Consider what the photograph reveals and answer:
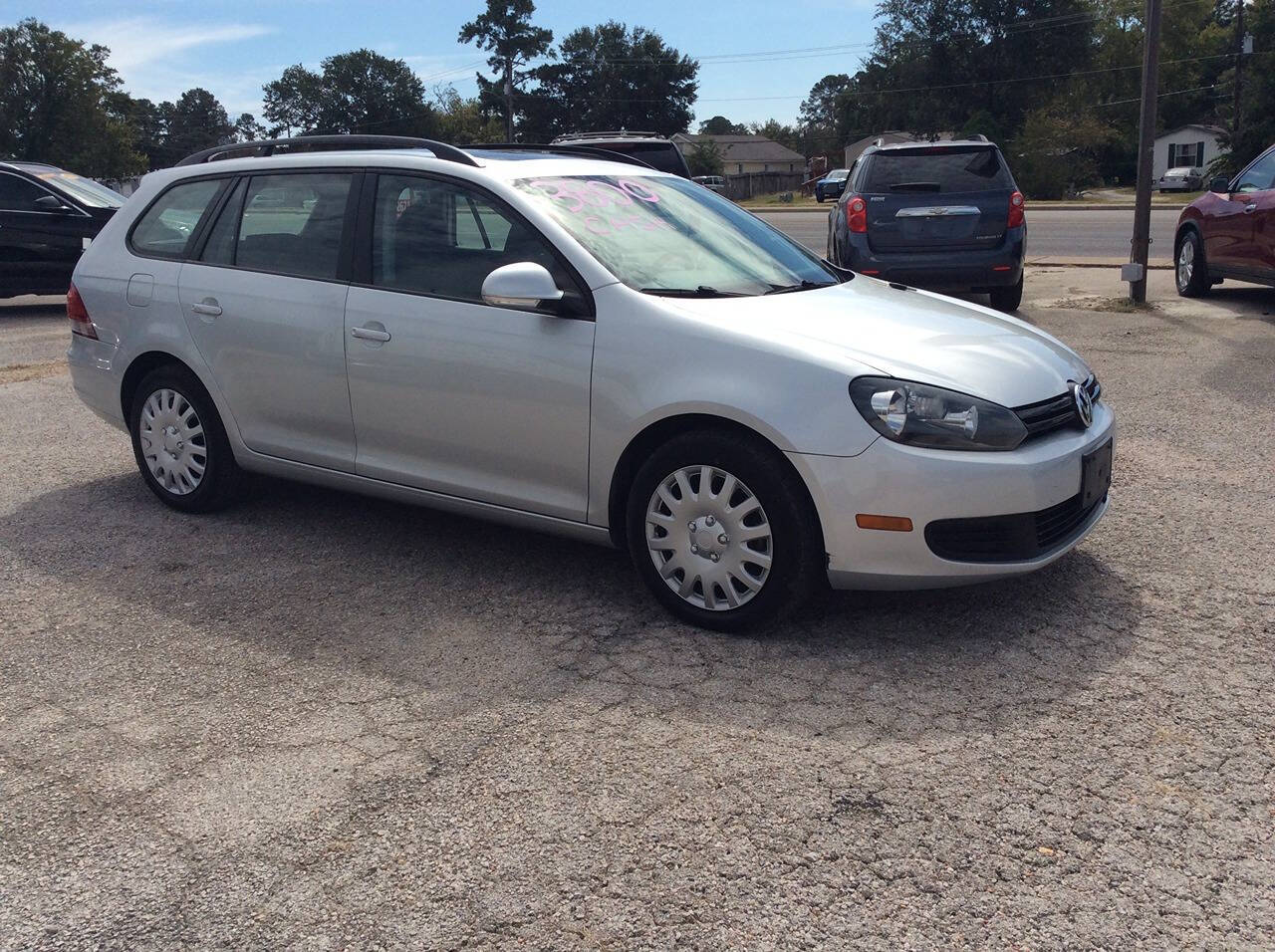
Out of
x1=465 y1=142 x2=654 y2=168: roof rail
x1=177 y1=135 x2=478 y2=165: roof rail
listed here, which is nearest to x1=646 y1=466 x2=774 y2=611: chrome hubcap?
x1=177 y1=135 x2=478 y2=165: roof rail

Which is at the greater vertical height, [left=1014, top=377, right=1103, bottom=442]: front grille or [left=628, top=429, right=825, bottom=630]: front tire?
[left=1014, top=377, right=1103, bottom=442]: front grille

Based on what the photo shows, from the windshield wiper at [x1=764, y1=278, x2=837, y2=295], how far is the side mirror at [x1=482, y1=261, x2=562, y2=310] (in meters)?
0.90

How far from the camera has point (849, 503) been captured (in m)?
4.04

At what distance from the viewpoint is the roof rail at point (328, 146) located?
17.0 ft

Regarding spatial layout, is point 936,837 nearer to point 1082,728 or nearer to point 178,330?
point 1082,728

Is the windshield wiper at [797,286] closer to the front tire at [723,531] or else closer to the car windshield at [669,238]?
the car windshield at [669,238]

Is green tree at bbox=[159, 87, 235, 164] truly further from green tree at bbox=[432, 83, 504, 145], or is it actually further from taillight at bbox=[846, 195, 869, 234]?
taillight at bbox=[846, 195, 869, 234]

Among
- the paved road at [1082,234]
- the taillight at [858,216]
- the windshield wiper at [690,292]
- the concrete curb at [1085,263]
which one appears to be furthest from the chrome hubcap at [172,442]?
the paved road at [1082,234]

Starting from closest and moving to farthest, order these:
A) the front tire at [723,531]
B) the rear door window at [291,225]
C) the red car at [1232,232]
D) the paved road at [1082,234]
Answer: the front tire at [723,531]
the rear door window at [291,225]
the red car at [1232,232]
the paved road at [1082,234]

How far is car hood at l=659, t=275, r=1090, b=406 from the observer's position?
164 inches

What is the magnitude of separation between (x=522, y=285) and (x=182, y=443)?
2.29 m

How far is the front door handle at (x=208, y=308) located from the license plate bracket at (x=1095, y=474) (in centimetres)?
365

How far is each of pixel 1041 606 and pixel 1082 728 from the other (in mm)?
988

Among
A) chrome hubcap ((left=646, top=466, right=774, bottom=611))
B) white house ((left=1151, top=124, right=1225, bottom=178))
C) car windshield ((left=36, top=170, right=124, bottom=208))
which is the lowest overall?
chrome hubcap ((left=646, top=466, right=774, bottom=611))
